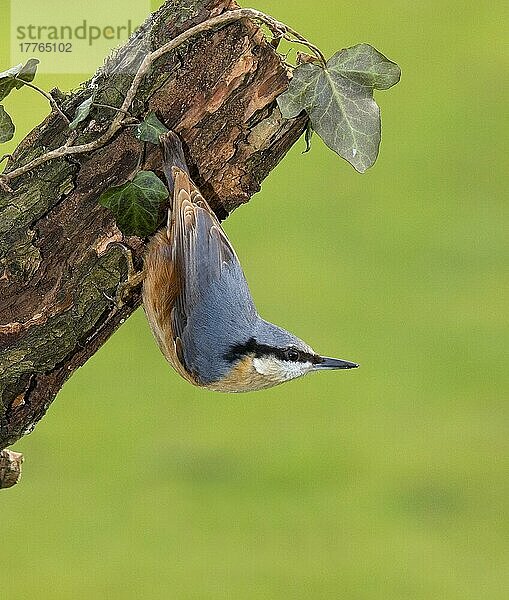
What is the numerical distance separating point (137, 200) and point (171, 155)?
80mm

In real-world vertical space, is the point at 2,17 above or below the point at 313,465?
above

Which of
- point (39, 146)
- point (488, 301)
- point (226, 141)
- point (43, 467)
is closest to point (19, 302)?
point (39, 146)

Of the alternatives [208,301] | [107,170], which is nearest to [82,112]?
[107,170]

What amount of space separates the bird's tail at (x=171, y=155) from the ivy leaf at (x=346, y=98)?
16cm

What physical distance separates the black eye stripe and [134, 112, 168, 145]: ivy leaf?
360 mm

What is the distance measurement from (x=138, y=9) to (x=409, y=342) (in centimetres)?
180

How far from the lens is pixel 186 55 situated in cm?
145

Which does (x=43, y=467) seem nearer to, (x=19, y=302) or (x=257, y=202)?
(x=257, y=202)

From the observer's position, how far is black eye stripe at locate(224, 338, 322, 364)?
5.25ft

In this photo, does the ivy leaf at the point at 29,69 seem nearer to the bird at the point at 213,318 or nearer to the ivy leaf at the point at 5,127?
the ivy leaf at the point at 5,127

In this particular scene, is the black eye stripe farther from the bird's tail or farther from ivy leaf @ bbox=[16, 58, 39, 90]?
ivy leaf @ bbox=[16, 58, 39, 90]

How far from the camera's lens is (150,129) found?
144 cm

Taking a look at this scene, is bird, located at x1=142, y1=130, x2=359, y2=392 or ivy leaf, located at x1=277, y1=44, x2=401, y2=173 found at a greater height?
ivy leaf, located at x1=277, y1=44, x2=401, y2=173

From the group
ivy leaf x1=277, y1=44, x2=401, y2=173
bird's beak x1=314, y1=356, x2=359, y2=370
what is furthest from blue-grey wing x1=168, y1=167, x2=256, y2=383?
ivy leaf x1=277, y1=44, x2=401, y2=173
